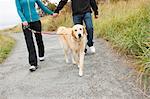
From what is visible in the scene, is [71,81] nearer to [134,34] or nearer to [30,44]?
[30,44]

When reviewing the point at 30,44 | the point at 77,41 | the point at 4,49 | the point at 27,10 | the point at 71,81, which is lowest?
the point at 4,49

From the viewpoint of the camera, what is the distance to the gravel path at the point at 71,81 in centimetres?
566

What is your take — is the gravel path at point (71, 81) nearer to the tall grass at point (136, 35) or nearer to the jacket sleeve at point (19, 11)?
the tall grass at point (136, 35)

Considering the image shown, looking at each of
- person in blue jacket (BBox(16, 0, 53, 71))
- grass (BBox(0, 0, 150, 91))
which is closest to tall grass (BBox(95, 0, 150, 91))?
grass (BBox(0, 0, 150, 91))

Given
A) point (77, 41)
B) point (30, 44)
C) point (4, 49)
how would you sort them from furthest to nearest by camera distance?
1. point (4, 49)
2. point (30, 44)
3. point (77, 41)

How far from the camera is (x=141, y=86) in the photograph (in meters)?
5.63

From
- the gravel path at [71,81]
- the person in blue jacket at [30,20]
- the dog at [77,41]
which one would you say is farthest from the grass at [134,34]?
the person in blue jacket at [30,20]

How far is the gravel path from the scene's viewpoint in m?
5.66

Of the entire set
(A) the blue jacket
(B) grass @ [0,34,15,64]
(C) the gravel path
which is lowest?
(B) grass @ [0,34,15,64]

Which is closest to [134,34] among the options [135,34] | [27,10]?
[135,34]

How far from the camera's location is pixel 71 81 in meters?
6.55

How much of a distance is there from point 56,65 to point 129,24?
96.6 inches

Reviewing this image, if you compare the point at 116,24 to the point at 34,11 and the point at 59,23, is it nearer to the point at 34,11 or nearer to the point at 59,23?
the point at 34,11

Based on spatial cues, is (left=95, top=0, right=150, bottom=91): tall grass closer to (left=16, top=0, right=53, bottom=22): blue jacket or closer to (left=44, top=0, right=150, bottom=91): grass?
(left=44, top=0, right=150, bottom=91): grass
